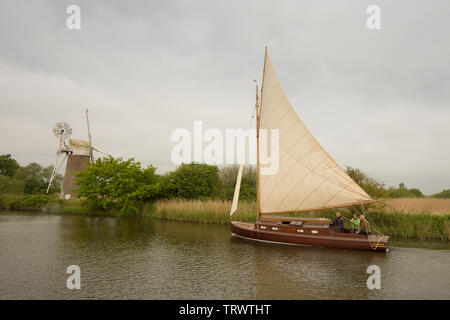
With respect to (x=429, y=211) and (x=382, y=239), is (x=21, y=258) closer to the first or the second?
(x=382, y=239)

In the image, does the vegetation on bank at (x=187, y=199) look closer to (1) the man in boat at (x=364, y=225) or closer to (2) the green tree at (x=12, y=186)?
(1) the man in boat at (x=364, y=225)

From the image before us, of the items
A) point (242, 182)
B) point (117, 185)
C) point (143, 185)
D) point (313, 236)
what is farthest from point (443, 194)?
point (117, 185)

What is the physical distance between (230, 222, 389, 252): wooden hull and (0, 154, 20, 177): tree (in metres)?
78.9

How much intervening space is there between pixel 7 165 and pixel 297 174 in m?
83.2

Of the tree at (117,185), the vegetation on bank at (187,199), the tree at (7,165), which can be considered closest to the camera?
the vegetation on bank at (187,199)

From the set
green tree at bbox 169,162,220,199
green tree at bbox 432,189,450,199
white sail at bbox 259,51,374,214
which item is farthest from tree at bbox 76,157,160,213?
green tree at bbox 432,189,450,199

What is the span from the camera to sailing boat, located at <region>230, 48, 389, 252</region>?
1653 cm

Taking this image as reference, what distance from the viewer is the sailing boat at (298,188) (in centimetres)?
1653

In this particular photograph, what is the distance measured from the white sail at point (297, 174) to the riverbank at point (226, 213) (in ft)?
20.4

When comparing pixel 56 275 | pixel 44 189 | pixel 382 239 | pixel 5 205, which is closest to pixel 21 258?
pixel 56 275

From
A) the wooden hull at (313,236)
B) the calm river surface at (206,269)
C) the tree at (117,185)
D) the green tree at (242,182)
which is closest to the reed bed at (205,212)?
the tree at (117,185)

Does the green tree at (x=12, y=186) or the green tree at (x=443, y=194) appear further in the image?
the green tree at (x=12, y=186)

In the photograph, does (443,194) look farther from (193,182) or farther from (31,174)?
(31,174)
